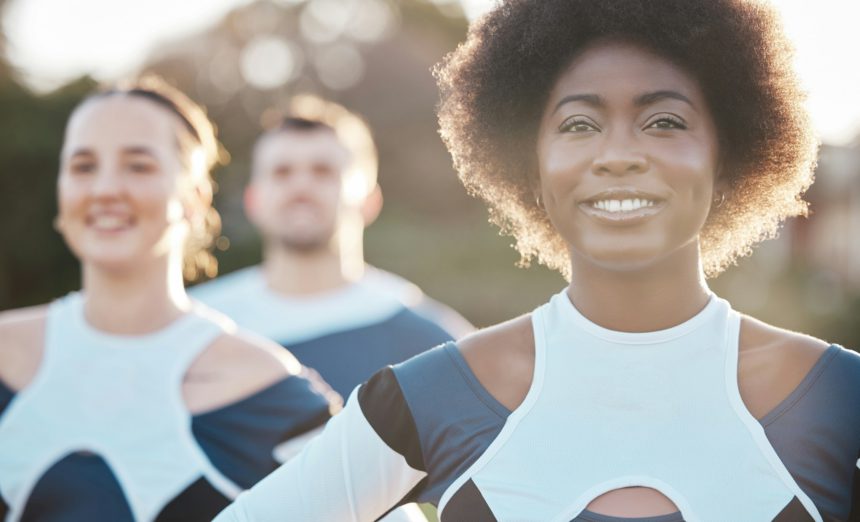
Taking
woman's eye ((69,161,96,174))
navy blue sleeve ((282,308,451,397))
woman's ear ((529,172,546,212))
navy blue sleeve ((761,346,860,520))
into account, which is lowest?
navy blue sleeve ((761,346,860,520))

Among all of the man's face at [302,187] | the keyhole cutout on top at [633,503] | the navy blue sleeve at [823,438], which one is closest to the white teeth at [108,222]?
the keyhole cutout on top at [633,503]

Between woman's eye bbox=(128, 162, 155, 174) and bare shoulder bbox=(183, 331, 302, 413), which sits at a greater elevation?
woman's eye bbox=(128, 162, 155, 174)

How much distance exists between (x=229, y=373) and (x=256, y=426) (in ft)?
0.68

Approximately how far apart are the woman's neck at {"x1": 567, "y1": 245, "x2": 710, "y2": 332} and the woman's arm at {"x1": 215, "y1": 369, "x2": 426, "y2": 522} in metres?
0.54

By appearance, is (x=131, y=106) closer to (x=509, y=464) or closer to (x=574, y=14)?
(x=574, y=14)

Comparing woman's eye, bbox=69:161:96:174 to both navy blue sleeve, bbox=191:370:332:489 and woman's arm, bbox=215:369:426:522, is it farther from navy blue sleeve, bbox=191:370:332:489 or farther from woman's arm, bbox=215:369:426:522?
woman's arm, bbox=215:369:426:522

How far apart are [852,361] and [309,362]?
3.70 m

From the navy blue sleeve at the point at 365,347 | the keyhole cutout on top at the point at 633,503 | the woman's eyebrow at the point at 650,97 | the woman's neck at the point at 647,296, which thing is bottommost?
the keyhole cutout on top at the point at 633,503

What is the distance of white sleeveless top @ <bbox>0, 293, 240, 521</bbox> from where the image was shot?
3.59 m

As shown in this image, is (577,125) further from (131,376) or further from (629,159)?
(131,376)

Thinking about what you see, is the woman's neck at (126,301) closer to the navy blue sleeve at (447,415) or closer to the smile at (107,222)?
the smile at (107,222)

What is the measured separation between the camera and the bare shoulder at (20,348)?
3742 mm

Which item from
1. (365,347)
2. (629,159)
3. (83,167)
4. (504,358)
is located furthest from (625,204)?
(365,347)

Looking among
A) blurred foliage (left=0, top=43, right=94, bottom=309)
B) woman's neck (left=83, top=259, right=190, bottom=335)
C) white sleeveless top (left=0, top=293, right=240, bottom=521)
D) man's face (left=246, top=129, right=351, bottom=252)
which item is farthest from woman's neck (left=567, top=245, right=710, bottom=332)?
blurred foliage (left=0, top=43, right=94, bottom=309)
